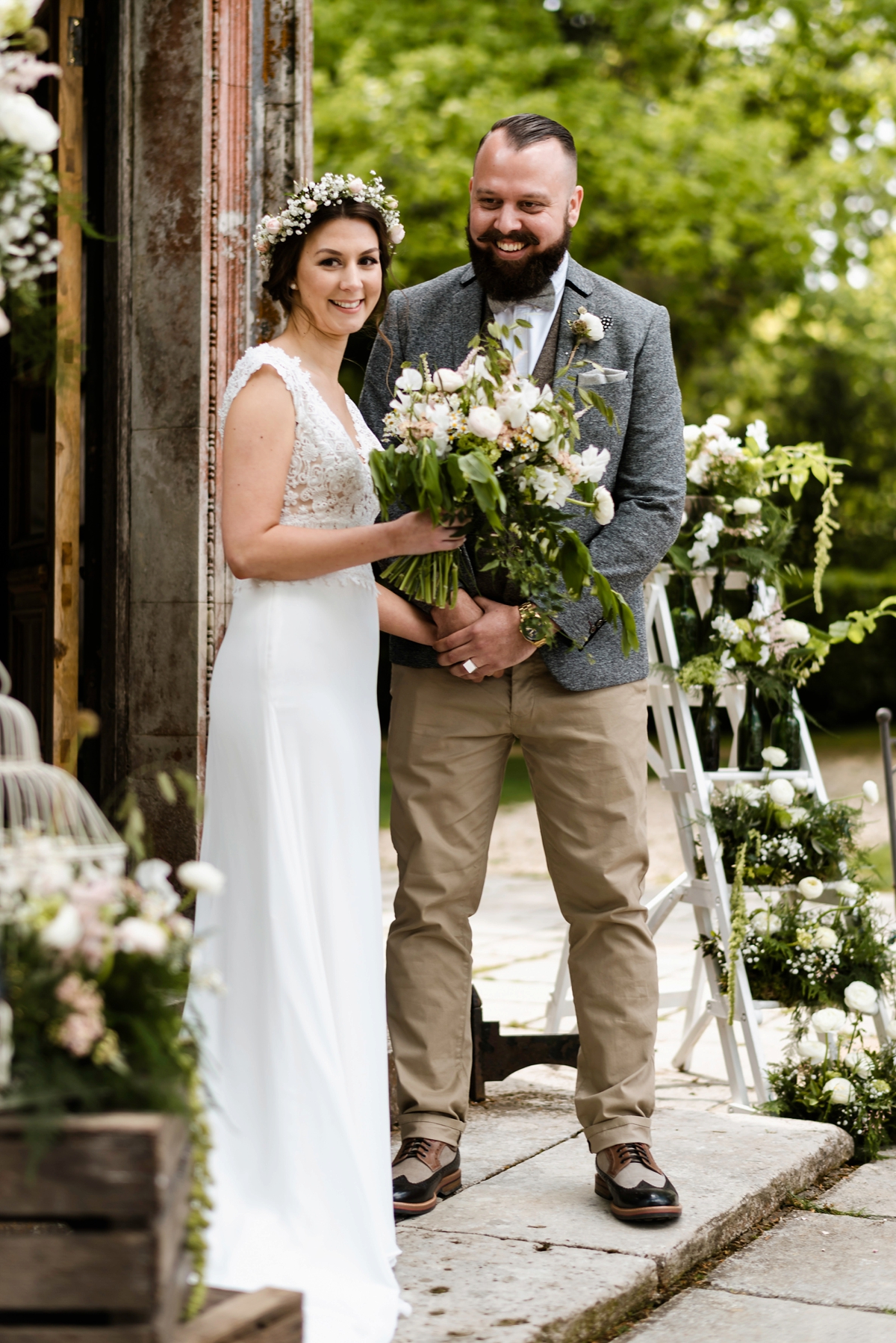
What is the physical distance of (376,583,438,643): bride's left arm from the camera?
11.2ft

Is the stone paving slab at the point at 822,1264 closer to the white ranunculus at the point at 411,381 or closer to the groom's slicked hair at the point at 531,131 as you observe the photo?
the white ranunculus at the point at 411,381

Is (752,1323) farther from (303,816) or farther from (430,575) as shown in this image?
(430,575)

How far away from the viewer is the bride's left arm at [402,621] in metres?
3.42

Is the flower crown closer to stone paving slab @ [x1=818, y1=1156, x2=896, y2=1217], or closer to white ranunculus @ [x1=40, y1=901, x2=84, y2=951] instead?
white ranunculus @ [x1=40, y1=901, x2=84, y2=951]

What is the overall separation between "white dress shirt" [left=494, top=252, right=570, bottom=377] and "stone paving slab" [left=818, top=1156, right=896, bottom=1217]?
7.50 ft

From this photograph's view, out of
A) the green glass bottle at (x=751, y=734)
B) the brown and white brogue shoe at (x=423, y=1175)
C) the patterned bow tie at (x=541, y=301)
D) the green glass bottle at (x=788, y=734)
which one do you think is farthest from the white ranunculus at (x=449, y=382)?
the green glass bottle at (x=788, y=734)

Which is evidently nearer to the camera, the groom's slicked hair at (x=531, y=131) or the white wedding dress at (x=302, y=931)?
the white wedding dress at (x=302, y=931)

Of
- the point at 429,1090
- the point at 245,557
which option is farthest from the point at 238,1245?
the point at 245,557

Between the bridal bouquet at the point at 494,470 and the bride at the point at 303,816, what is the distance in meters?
0.10

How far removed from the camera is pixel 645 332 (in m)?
3.57

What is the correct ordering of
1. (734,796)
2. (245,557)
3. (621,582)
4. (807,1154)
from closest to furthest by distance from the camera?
(245,557), (621,582), (807,1154), (734,796)

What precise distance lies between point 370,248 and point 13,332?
3.44ft

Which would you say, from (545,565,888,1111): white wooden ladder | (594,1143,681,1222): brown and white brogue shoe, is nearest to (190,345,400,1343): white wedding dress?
(594,1143,681,1222): brown and white brogue shoe

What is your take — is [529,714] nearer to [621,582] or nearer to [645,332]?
[621,582]
